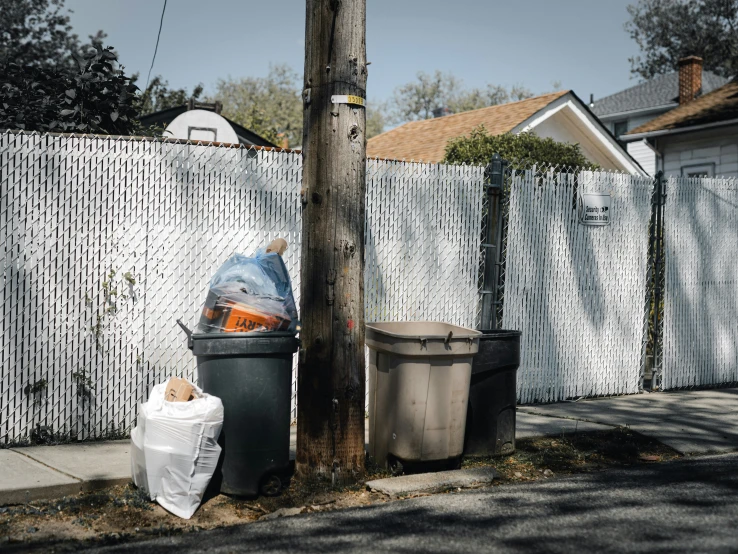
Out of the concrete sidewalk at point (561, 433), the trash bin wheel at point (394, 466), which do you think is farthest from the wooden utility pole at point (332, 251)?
the concrete sidewalk at point (561, 433)

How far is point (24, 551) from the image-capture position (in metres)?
4.54

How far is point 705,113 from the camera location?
21.7 m

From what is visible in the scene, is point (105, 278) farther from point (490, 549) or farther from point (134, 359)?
point (490, 549)

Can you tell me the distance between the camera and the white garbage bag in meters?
5.19

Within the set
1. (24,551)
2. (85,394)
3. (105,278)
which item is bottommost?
(24,551)

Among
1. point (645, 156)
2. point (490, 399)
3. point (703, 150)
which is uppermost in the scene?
point (645, 156)

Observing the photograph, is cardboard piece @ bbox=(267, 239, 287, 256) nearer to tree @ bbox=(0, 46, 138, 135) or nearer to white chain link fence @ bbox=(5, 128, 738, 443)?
white chain link fence @ bbox=(5, 128, 738, 443)

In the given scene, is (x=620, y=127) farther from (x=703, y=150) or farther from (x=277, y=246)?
(x=277, y=246)

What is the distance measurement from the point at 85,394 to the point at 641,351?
6088 millimetres

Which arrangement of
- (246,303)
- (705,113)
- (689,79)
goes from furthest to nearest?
(689,79) < (705,113) < (246,303)

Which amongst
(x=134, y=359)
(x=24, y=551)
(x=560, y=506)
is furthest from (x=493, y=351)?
(x=24, y=551)

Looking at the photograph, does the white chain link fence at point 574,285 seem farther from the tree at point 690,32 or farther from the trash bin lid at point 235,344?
the tree at point 690,32

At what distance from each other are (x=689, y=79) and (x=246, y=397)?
2745 cm

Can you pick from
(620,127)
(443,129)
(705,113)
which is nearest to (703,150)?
(705,113)
